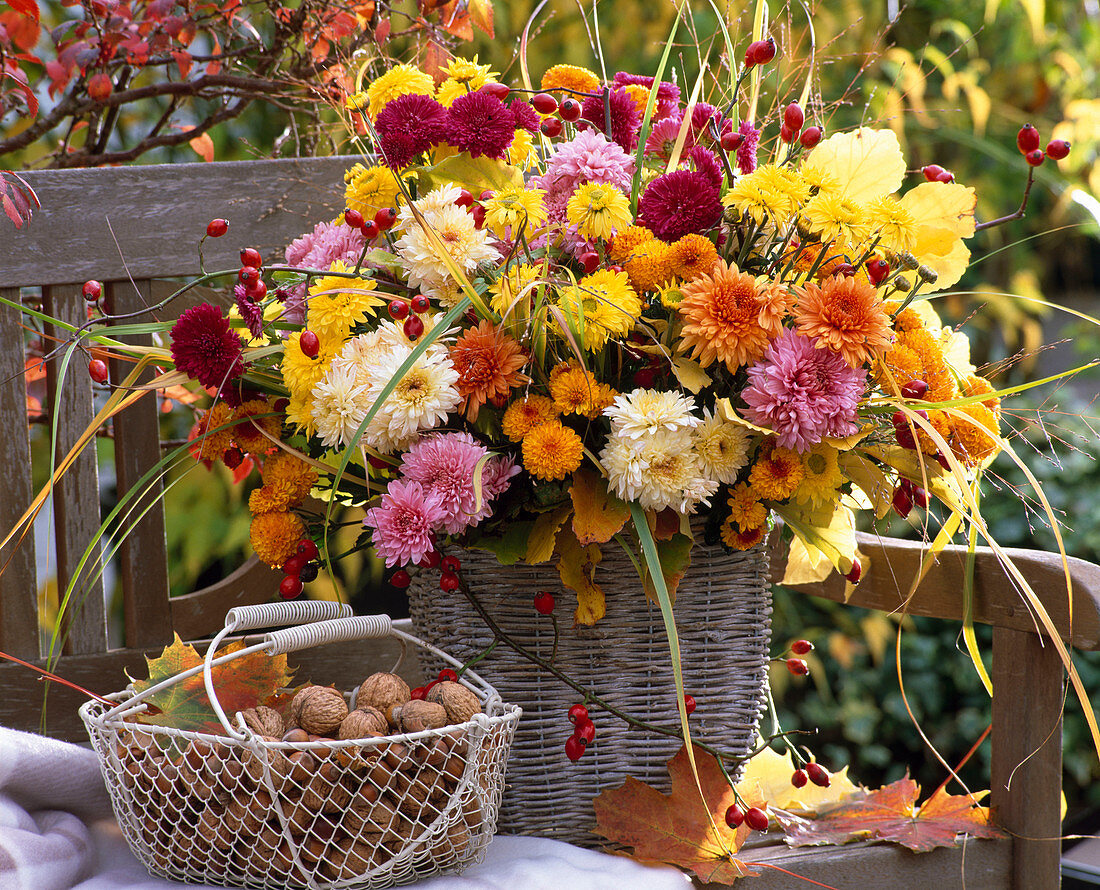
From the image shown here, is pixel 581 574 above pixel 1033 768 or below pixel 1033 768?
above

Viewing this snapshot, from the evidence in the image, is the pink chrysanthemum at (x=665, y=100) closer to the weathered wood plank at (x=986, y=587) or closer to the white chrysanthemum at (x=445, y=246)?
the white chrysanthemum at (x=445, y=246)

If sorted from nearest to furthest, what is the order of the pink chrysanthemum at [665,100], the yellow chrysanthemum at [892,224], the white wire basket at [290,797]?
the white wire basket at [290,797] < the yellow chrysanthemum at [892,224] < the pink chrysanthemum at [665,100]

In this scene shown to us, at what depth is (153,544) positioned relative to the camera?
3.06 ft

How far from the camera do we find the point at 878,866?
771mm

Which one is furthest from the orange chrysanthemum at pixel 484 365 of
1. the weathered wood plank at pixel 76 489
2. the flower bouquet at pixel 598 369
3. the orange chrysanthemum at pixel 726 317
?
the weathered wood plank at pixel 76 489

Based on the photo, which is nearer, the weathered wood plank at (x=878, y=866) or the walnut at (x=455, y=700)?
the walnut at (x=455, y=700)

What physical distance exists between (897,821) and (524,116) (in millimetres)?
614

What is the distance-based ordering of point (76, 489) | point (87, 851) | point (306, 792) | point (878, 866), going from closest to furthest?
point (306, 792)
point (87, 851)
point (878, 866)
point (76, 489)

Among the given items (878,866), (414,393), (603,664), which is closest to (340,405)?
(414,393)

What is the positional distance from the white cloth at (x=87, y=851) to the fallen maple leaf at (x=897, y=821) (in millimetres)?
161

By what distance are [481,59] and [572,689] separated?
1.10 meters

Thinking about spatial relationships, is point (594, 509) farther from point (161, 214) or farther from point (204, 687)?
point (161, 214)

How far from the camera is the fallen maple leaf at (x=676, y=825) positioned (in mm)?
705

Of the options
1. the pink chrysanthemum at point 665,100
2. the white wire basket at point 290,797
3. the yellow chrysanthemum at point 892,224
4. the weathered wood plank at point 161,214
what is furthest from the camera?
the weathered wood plank at point 161,214
